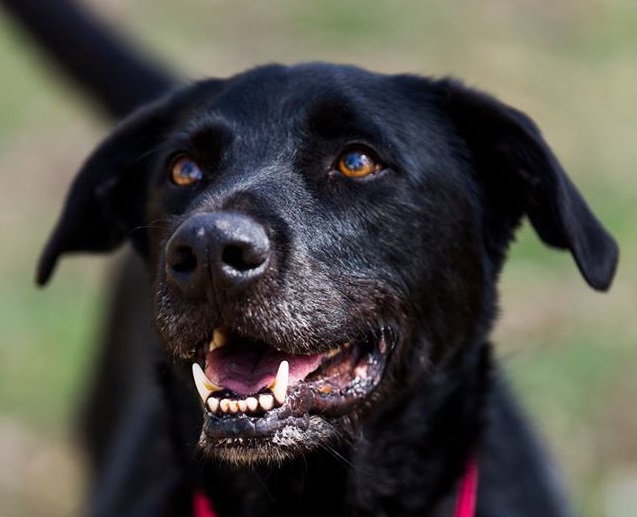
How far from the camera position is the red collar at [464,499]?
3.77 metres

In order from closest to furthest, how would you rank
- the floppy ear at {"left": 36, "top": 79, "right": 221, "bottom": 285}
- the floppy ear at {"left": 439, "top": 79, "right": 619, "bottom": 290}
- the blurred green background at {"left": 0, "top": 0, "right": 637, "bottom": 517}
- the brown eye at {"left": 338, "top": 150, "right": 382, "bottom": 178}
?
the brown eye at {"left": 338, "top": 150, "right": 382, "bottom": 178} → the floppy ear at {"left": 439, "top": 79, "right": 619, "bottom": 290} → the floppy ear at {"left": 36, "top": 79, "right": 221, "bottom": 285} → the blurred green background at {"left": 0, "top": 0, "right": 637, "bottom": 517}

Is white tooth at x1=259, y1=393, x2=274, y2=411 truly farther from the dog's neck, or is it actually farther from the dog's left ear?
the dog's left ear

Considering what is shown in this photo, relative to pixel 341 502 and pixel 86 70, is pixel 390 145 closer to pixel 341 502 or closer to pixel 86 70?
pixel 341 502

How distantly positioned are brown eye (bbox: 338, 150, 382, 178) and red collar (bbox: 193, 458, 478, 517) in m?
0.92

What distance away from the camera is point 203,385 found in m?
3.20

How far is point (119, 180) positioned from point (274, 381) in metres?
1.08

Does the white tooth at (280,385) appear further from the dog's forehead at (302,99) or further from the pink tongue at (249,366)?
the dog's forehead at (302,99)

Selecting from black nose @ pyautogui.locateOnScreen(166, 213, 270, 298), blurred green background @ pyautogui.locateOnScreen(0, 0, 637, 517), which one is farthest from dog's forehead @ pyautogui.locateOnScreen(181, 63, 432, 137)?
blurred green background @ pyautogui.locateOnScreen(0, 0, 637, 517)

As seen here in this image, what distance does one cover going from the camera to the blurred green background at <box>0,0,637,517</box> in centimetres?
591

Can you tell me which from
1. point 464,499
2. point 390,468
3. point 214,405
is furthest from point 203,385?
point 464,499

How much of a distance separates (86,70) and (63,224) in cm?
131

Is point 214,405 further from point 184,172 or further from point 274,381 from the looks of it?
point 184,172

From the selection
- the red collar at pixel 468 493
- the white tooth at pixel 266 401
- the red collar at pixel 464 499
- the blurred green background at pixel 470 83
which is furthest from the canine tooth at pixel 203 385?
the blurred green background at pixel 470 83

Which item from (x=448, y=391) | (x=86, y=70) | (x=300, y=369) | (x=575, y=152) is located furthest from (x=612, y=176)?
(x=300, y=369)
